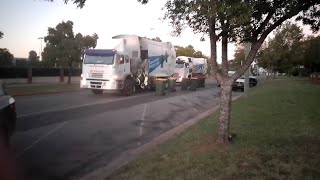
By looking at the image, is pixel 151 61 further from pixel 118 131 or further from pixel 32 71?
pixel 118 131

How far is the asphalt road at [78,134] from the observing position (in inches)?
339

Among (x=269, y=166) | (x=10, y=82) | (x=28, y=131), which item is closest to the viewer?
(x=269, y=166)

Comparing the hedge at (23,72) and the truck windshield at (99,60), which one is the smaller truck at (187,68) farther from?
the truck windshield at (99,60)

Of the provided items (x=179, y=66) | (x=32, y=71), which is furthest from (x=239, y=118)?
(x=32, y=71)

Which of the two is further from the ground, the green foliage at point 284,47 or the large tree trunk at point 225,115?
the green foliage at point 284,47

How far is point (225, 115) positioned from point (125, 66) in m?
19.8

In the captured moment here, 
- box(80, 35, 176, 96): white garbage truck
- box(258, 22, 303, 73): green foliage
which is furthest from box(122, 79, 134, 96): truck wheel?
box(258, 22, 303, 73): green foliage

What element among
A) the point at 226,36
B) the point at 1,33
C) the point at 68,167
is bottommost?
the point at 68,167

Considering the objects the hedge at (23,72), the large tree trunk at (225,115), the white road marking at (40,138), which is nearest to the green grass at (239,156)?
the large tree trunk at (225,115)

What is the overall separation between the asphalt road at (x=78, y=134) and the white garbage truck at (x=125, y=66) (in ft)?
24.6

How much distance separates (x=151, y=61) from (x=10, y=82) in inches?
616

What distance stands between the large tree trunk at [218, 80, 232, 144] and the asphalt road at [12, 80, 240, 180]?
93.7 inches

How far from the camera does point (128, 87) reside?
29.4m

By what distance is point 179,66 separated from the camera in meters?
44.6
